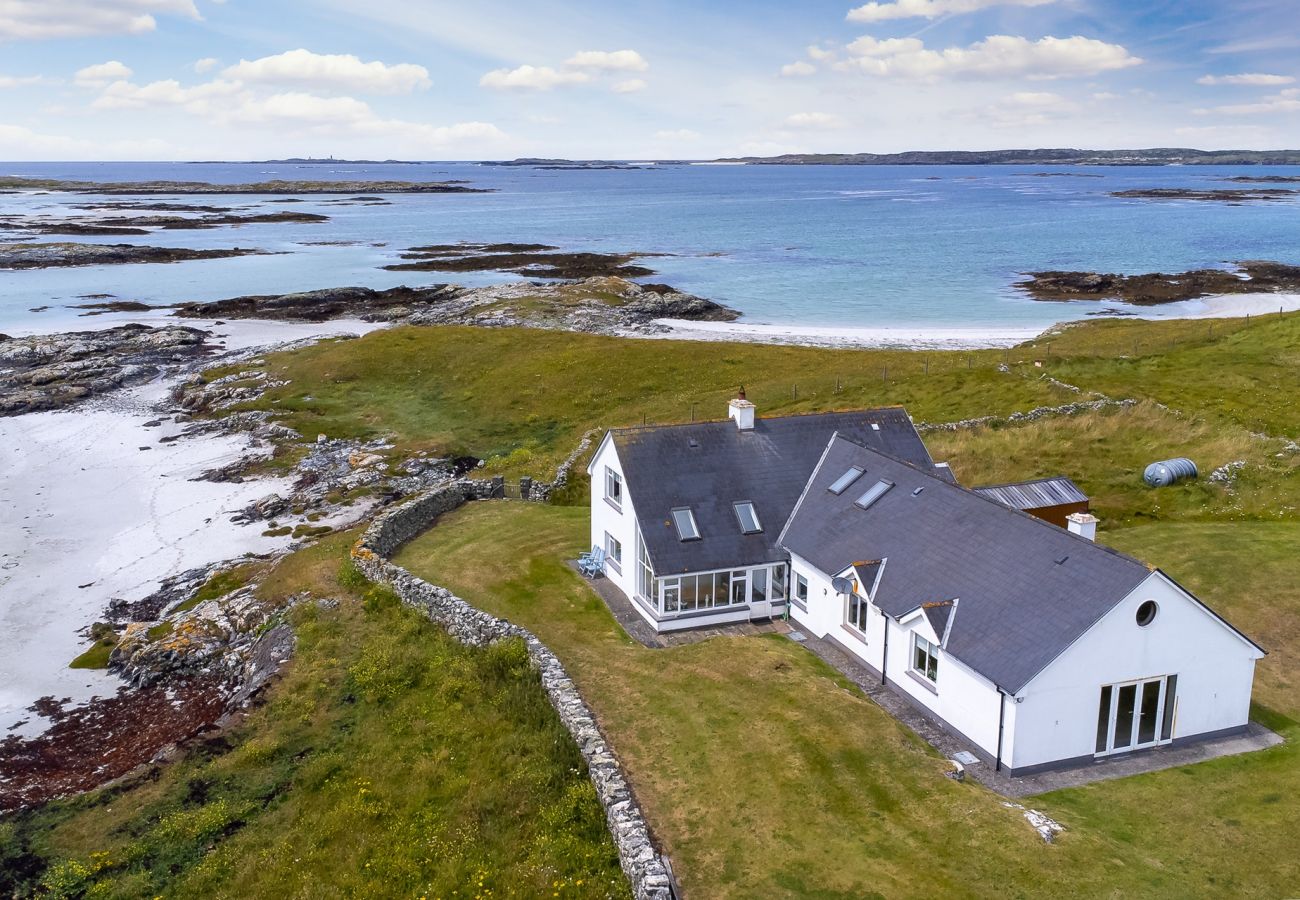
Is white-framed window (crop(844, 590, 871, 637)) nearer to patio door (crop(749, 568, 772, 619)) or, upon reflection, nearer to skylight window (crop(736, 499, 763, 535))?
patio door (crop(749, 568, 772, 619))

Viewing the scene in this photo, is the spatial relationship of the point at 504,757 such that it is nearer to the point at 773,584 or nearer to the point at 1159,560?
the point at 773,584

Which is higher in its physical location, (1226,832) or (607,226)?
(607,226)

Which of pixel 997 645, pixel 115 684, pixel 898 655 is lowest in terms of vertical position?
pixel 115 684

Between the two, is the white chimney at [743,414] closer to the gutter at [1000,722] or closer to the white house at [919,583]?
the white house at [919,583]

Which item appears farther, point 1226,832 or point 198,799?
point 198,799

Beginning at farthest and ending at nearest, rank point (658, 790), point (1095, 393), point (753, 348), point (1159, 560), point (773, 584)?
point (753, 348) → point (1095, 393) → point (1159, 560) → point (773, 584) → point (658, 790)

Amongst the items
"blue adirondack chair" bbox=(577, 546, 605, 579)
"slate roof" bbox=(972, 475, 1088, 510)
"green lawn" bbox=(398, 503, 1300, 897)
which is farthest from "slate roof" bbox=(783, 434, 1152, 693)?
"blue adirondack chair" bbox=(577, 546, 605, 579)

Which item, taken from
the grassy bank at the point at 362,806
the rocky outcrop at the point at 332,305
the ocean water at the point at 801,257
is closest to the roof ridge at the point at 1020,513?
the grassy bank at the point at 362,806

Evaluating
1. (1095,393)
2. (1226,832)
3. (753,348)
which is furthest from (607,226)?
(1226,832)

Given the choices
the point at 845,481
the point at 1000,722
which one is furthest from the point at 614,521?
the point at 1000,722
